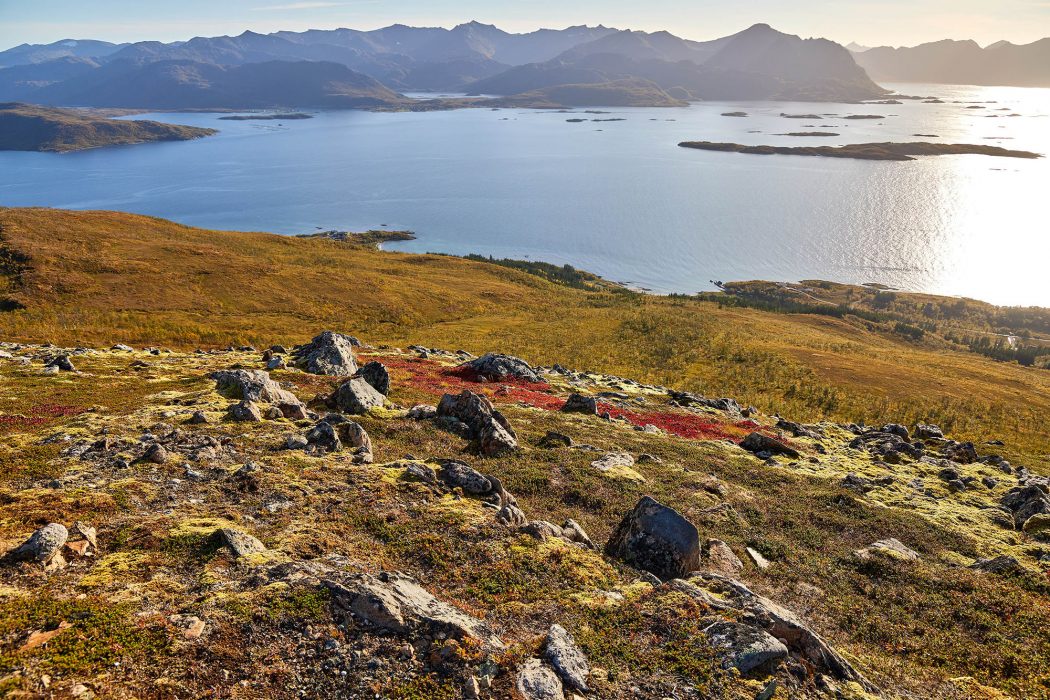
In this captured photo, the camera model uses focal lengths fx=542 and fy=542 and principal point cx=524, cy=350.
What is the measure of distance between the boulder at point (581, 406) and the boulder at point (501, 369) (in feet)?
30.9

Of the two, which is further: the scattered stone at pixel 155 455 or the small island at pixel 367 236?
the small island at pixel 367 236

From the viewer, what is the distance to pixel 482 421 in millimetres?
27219

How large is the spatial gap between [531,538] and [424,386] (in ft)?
78.0

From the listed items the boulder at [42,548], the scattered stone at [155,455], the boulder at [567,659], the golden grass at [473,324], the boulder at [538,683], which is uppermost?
the boulder at [42,548]

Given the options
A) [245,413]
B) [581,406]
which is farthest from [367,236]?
[245,413]

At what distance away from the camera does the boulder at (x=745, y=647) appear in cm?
1251

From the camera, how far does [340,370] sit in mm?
39094

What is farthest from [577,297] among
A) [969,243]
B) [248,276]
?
[969,243]

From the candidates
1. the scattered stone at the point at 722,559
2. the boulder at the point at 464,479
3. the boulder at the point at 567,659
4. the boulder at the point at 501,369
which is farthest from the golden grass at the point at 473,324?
the boulder at the point at 567,659

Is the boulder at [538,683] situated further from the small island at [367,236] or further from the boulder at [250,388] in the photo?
the small island at [367,236]

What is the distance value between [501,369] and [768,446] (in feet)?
73.6

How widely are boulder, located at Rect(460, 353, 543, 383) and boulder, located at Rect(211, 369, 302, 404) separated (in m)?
18.8

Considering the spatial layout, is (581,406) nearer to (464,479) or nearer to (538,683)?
(464,479)

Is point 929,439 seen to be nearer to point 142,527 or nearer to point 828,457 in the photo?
point 828,457
